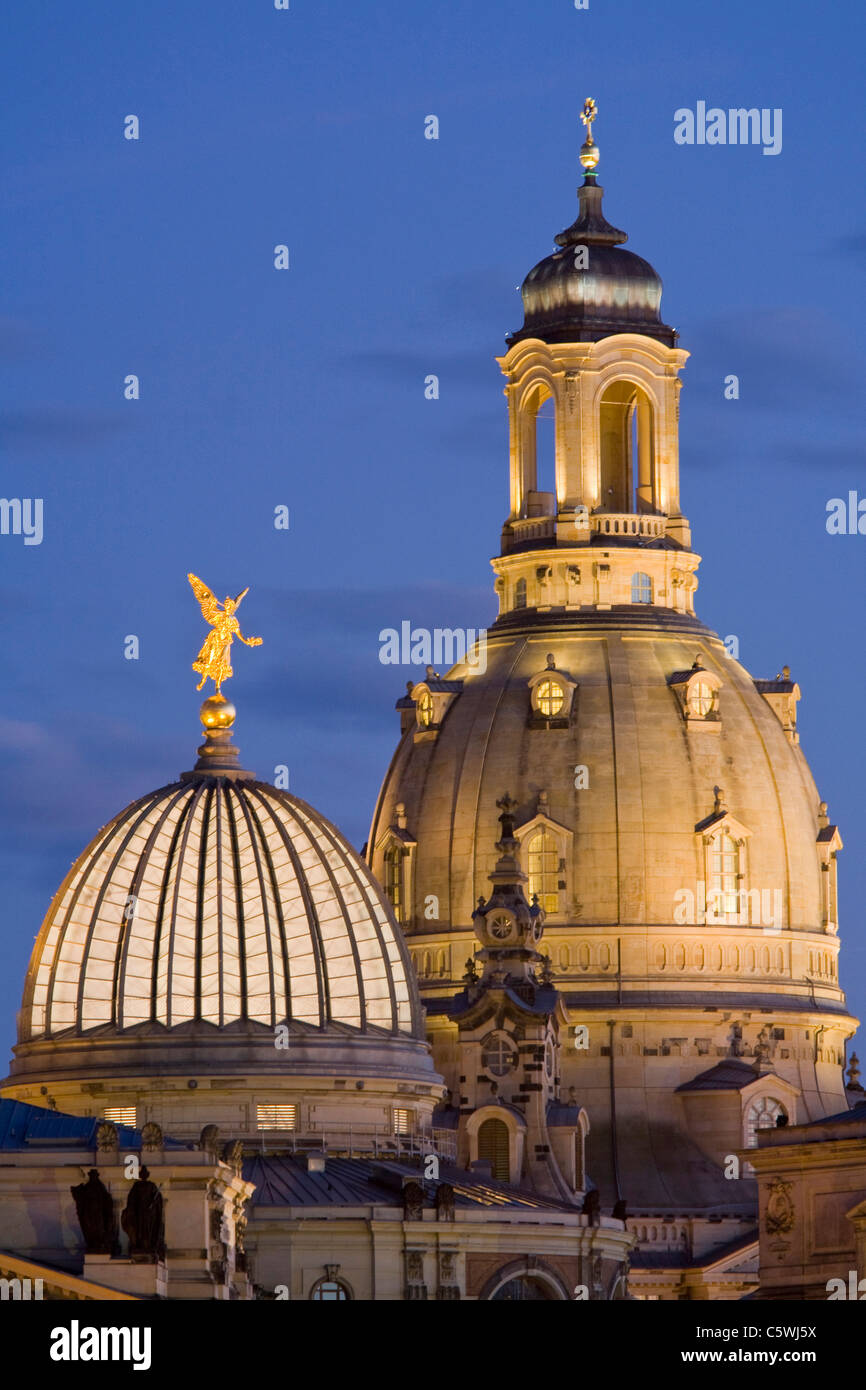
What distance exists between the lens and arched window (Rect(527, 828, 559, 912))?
184m

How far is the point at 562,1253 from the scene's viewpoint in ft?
489

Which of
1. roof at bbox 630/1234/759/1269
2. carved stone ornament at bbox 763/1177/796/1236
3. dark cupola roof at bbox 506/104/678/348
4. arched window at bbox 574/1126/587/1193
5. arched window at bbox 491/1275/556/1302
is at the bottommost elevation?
arched window at bbox 491/1275/556/1302

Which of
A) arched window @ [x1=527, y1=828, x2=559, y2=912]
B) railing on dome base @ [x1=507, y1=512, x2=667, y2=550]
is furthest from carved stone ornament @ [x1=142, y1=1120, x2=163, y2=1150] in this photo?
railing on dome base @ [x1=507, y1=512, x2=667, y2=550]

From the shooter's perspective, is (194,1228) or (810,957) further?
(810,957)

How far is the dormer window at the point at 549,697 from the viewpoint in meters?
186

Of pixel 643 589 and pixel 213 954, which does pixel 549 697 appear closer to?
pixel 643 589

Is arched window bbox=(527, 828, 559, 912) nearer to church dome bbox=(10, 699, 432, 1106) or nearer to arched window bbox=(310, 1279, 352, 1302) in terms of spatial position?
church dome bbox=(10, 699, 432, 1106)

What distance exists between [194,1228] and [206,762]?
124 ft

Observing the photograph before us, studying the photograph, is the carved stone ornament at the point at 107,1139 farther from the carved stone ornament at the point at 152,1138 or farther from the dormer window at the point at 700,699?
the dormer window at the point at 700,699

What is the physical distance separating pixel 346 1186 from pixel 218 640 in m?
21.5

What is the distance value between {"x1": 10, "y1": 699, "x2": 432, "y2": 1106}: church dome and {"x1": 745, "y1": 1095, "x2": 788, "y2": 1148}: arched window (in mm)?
28595
